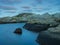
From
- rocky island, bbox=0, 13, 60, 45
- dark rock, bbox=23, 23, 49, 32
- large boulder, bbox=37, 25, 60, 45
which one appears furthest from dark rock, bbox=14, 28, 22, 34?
large boulder, bbox=37, 25, 60, 45

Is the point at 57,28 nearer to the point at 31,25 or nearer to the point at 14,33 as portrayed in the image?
the point at 31,25

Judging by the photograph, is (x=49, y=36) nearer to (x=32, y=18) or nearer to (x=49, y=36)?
(x=49, y=36)

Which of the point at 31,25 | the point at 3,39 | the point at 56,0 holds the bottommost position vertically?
the point at 3,39

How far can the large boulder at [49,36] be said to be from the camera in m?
4.64

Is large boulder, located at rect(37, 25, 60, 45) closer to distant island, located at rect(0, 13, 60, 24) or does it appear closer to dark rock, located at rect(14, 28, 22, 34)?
distant island, located at rect(0, 13, 60, 24)

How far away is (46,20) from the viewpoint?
482cm

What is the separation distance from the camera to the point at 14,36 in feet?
15.5

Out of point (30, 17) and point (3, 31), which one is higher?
point (30, 17)

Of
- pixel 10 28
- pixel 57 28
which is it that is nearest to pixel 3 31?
pixel 10 28

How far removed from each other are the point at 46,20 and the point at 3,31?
1110mm

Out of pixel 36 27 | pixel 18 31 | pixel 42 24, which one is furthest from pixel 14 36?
pixel 42 24

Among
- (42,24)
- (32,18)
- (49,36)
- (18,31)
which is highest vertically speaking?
(32,18)

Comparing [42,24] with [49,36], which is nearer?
[49,36]

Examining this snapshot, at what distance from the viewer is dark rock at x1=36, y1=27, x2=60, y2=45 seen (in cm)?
464
